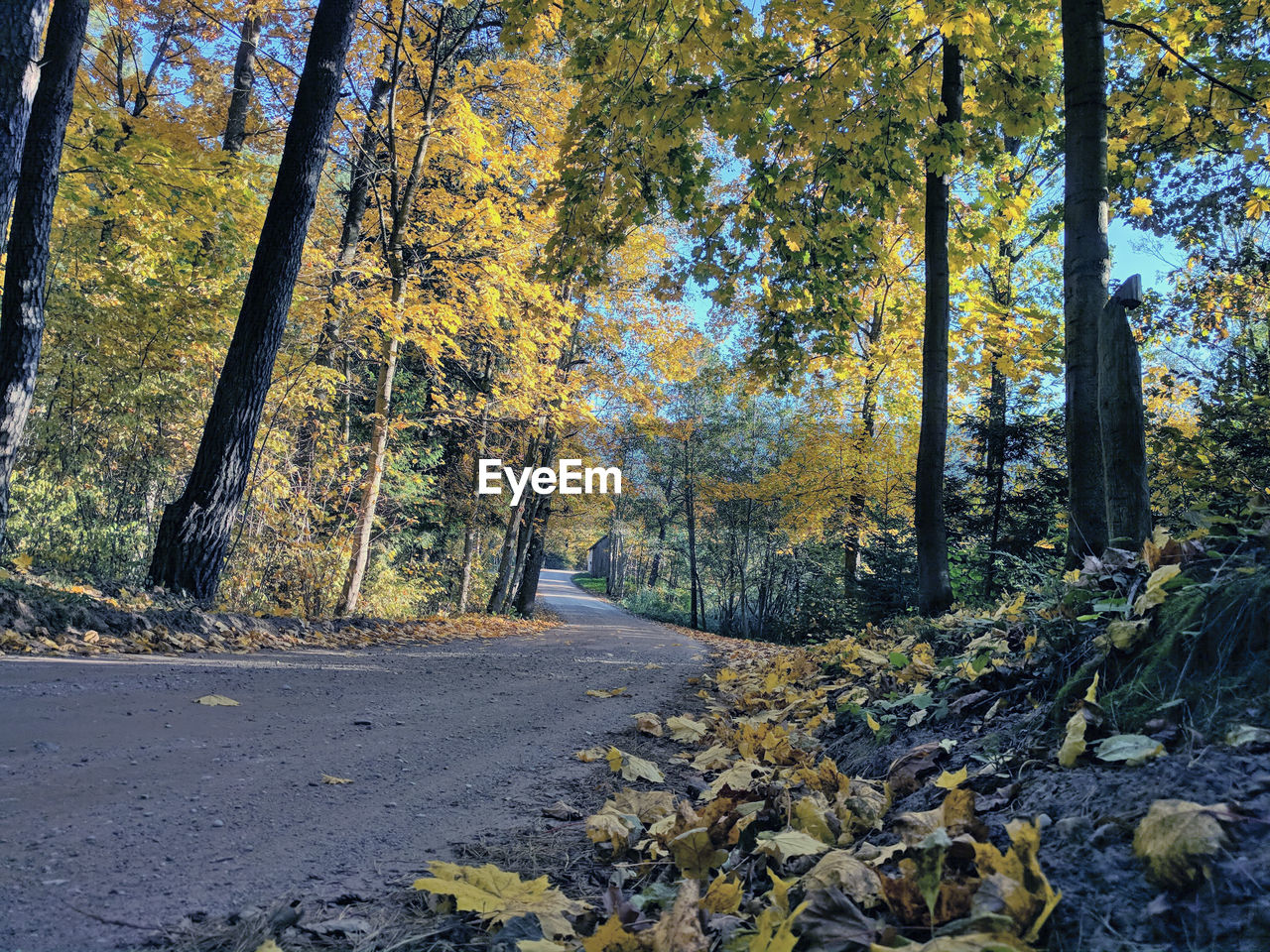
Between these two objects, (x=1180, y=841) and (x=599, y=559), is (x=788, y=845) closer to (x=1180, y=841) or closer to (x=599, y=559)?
(x=1180, y=841)

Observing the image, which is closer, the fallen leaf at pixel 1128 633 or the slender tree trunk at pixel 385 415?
the fallen leaf at pixel 1128 633

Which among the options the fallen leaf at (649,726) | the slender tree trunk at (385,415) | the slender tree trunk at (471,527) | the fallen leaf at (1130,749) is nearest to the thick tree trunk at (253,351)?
the slender tree trunk at (385,415)

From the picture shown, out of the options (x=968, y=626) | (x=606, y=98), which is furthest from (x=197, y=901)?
(x=606, y=98)

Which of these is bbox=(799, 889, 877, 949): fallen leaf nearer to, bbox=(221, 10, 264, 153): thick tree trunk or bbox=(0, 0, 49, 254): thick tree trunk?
bbox=(0, 0, 49, 254): thick tree trunk

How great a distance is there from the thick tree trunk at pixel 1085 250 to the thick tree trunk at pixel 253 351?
612 centimetres

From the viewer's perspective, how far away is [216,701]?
3.25m

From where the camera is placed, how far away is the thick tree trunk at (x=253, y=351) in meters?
5.73

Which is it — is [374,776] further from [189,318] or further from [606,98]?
[189,318]

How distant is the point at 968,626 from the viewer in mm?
3844

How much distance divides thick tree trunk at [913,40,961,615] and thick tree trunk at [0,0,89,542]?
317 inches

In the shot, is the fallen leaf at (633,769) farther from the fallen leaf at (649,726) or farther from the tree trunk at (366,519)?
the tree trunk at (366,519)

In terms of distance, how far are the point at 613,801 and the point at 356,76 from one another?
12.7m

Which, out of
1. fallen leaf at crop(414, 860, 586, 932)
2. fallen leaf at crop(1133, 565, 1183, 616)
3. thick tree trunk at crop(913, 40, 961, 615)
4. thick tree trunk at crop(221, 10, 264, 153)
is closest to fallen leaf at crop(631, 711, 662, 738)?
fallen leaf at crop(414, 860, 586, 932)

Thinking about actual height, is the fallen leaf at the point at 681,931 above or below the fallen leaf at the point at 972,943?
below
